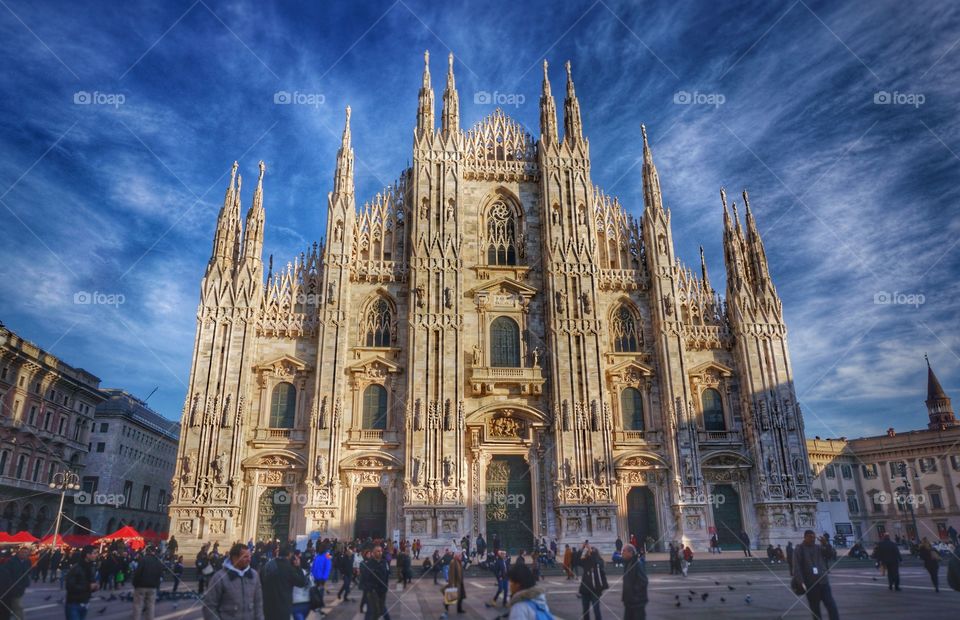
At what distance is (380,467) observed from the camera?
31.6 m

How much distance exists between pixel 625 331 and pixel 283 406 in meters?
19.0

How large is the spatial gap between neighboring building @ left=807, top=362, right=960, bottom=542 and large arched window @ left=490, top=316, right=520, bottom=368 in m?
43.1

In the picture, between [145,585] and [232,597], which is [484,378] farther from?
[232,597]

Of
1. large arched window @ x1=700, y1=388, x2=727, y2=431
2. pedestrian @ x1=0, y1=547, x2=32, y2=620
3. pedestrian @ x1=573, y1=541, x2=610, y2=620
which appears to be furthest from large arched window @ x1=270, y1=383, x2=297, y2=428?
pedestrian @ x1=573, y1=541, x2=610, y2=620

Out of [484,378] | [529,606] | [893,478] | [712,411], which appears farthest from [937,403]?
[529,606]

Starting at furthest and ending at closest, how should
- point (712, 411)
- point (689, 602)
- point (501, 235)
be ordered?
point (501, 235) < point (712, 411) < point (689, 602)

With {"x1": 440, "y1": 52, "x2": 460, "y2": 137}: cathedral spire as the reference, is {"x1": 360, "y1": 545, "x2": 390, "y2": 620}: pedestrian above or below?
below

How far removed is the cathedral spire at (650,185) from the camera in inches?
1484

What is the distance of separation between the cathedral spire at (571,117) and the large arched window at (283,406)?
2204 cm

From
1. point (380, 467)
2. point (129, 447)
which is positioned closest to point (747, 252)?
point (380, 467)

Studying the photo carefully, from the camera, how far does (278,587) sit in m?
8.85

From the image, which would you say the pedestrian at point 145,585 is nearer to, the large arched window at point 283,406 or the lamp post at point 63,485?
the large arched window at point 283,406

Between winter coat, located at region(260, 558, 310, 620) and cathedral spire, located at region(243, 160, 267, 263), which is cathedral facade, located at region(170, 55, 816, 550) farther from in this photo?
winter coat, located at region(260, 558, 310, 620)

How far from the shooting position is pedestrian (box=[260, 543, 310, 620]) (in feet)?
28.9
